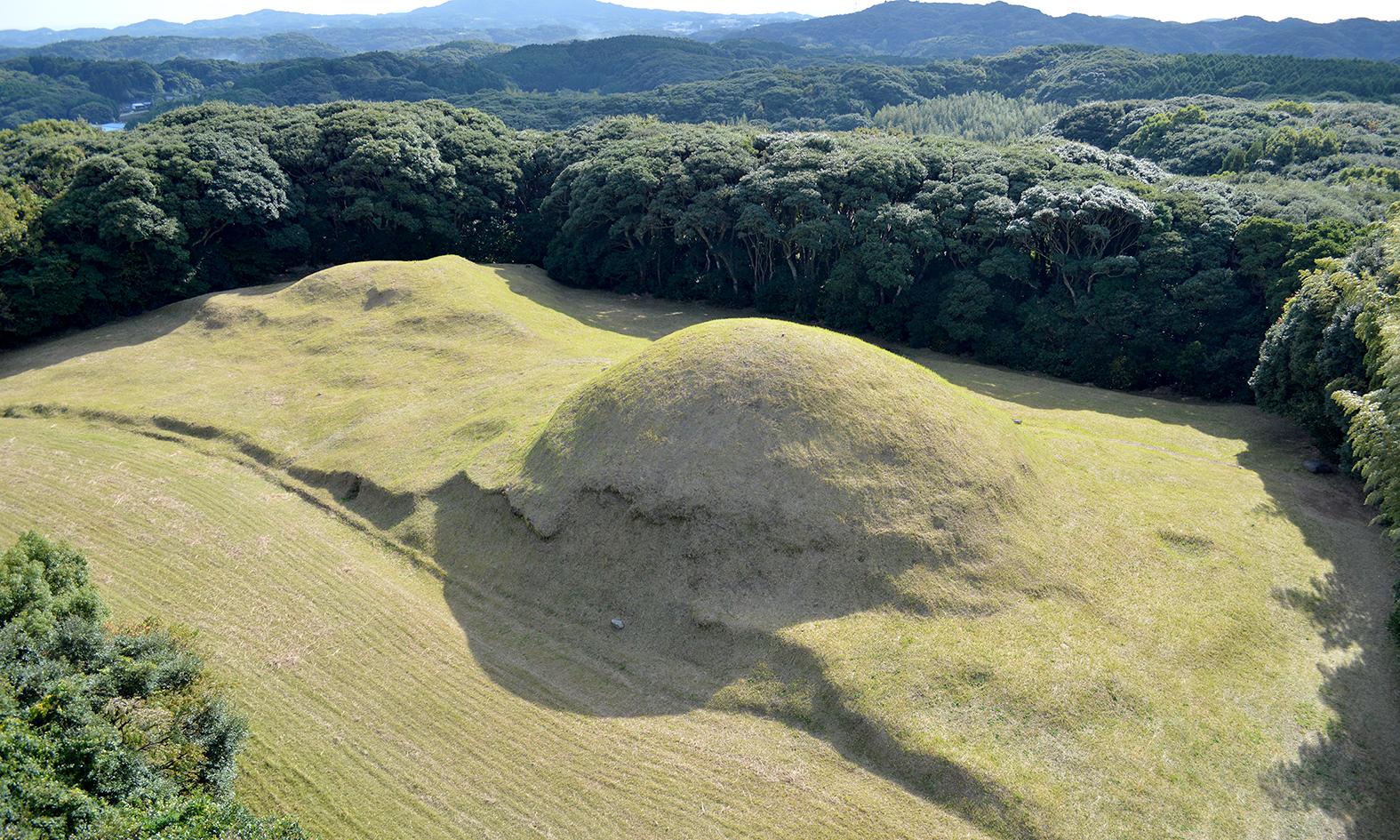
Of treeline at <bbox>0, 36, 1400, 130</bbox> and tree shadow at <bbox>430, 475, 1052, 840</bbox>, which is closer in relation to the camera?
tree shadow at <bbox>430, 475, 1052, 840</bbox>

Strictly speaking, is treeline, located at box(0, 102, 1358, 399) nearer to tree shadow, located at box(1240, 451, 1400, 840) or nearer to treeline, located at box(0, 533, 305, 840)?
tree shadow, located at box(1240, 451, 1400, 840)

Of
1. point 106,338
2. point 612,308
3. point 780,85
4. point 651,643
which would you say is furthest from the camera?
point 780,85

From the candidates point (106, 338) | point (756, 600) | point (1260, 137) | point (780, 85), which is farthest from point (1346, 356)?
point (780, 85)

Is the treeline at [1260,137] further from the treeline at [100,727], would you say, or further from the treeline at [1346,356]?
the treeline at [100,727]

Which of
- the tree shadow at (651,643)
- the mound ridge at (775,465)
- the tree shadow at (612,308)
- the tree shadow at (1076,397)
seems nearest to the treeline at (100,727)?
the tree shadow at (651,643)

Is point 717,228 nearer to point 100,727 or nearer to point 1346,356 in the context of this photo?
point 1346,356

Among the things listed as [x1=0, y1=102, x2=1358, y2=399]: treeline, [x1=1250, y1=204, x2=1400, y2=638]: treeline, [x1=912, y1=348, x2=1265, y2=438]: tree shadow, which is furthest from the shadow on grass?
[x1=1250, y1=204, x2=1400, y2=638]: treeline
